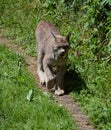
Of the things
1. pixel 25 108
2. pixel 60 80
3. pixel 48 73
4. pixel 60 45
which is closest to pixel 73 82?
pixel 60 80

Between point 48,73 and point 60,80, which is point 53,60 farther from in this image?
point 60,80

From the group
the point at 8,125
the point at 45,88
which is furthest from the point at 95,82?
the point at 8,125

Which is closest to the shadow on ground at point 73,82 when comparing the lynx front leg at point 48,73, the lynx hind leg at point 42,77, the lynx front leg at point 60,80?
the lynx front leg at point 60,80

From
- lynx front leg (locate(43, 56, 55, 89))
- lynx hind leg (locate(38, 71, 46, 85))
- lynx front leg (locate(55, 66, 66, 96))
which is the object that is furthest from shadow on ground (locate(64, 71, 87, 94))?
lynx hind leg (locate(38, 71, 46, 85))

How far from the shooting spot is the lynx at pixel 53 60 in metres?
8.49

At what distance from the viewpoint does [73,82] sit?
354 inches

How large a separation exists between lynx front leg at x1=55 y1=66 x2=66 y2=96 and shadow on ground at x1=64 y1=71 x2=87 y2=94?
144mm

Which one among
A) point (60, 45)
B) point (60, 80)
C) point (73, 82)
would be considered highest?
point (60, 45)

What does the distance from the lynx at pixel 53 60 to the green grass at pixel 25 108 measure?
28cm

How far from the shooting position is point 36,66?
9641mm

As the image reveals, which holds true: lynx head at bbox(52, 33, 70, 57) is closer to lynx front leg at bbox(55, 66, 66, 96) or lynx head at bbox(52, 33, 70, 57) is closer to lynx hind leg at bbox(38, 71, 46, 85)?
lynx front leg at bbox(55, 66, 66, 96)

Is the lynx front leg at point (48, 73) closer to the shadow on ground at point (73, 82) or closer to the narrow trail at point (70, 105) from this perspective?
the narrow trail at point (70, 105)

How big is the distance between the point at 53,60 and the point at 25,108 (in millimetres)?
1493

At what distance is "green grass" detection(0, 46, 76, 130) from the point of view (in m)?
6.98
